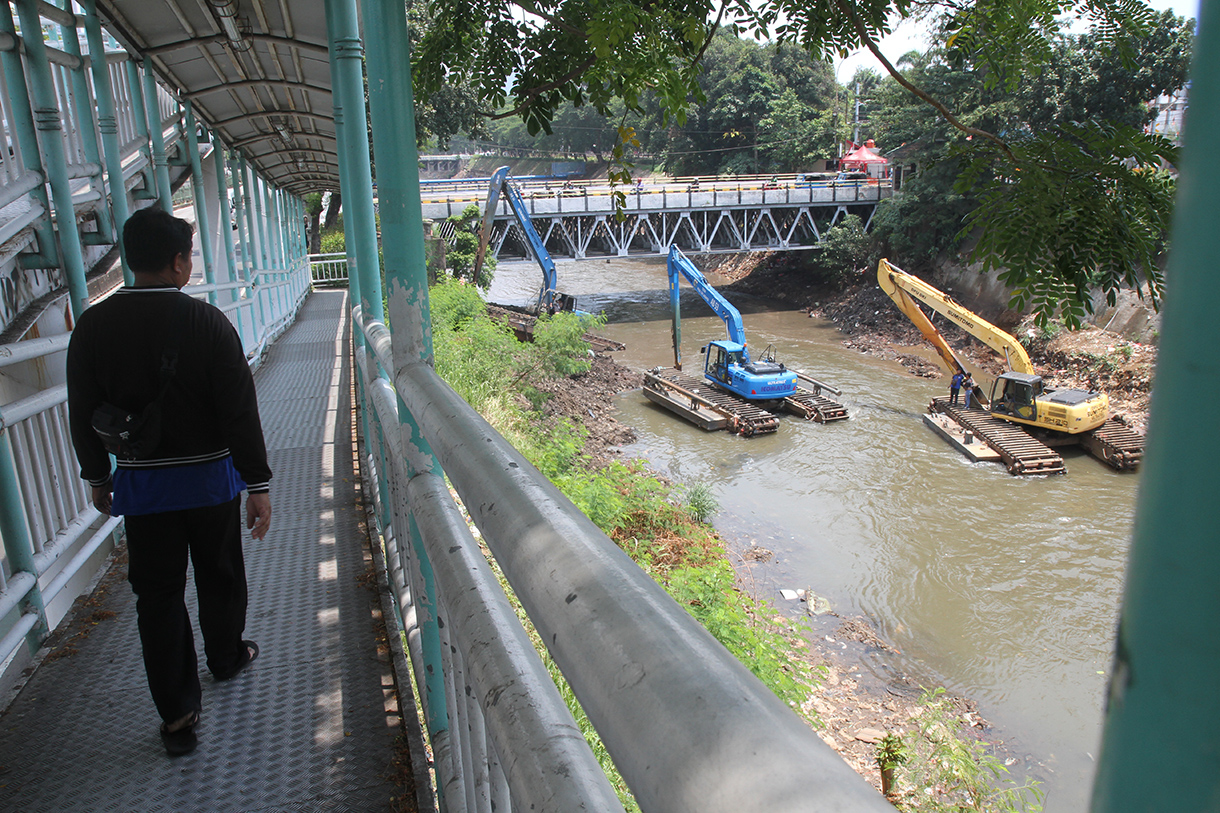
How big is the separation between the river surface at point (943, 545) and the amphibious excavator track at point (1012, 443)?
294 mm

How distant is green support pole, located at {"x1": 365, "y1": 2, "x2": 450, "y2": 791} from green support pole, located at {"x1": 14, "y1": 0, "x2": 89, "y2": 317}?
3.28m

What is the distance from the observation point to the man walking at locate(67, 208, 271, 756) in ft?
8.93

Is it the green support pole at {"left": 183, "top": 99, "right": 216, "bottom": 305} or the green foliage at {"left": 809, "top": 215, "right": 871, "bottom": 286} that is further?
the green foliage at {"left": 809, "top": 215, "right": 871, "bottom": 286}

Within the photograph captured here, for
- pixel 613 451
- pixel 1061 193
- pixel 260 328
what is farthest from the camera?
pixel 613 451

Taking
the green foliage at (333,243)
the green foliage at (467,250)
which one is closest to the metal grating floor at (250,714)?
the green foliage at (467,250)

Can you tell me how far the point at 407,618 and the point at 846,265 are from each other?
32.5 m

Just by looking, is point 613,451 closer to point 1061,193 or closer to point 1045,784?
point 1045,784

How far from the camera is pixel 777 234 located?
112 ft

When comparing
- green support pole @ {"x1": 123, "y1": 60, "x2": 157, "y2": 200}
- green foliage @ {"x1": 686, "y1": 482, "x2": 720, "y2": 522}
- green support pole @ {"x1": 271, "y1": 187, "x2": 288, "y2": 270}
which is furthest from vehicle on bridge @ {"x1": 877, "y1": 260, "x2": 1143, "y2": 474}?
green support pole @ {"x1": 271, "y1": 187, "x2": 288, "y2": 270}

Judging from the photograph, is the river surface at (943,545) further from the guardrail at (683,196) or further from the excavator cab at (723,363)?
the guardrail at (683,196)

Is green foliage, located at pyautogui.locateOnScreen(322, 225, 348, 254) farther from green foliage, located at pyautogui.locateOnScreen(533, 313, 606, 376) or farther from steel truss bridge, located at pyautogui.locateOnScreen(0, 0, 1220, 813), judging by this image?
steel truss bridge, located at pyautogui.locateOnScreen(0, 0, 1220, 813)

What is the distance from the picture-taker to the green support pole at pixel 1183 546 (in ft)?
0.95

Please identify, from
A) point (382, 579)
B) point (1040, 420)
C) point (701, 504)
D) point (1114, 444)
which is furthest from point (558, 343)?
point (382, 579)

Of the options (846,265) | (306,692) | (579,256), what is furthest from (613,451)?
(846,265)
